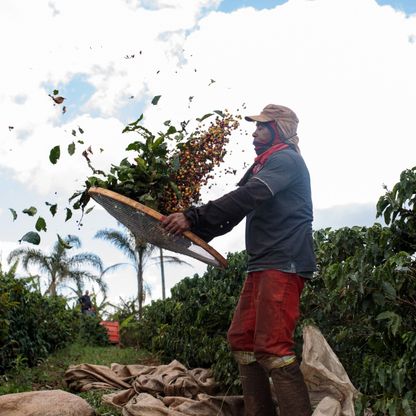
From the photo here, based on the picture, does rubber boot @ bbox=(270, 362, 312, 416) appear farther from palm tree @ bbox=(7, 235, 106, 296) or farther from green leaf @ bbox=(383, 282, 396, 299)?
palm tree @ bbox=(7, 235, 106, 296)

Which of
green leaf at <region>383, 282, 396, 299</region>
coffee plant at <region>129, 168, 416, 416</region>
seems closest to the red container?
coffee plant at <region>129, 168, 416, 416</region>

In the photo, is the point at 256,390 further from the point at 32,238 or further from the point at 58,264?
the point at 58,264

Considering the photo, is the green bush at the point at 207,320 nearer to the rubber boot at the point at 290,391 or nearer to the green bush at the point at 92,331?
the rubber boot at the point at 290,391

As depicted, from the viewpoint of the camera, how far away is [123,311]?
20.7m

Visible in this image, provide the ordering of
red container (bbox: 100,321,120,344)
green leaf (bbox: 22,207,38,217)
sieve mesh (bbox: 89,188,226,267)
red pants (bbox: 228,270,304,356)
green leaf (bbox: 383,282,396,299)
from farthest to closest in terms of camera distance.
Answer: red container (bbox: 100,321,120,344) → green leaf (bbox: 22,207,38,217) → sieve mesh (bbox: 89,188,226,267) → green leaf (bbox: 383,282,396,299) → red pants (bbox: 228,270,304,356)

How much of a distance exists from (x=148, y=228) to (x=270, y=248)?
0.81 metres

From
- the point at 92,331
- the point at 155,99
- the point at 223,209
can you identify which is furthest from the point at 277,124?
the point at 92,331

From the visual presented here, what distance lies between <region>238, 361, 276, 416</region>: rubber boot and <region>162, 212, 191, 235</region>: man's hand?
1016 millimetres

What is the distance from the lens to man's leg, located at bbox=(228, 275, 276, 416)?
13.1ft

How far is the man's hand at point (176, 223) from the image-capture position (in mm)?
3721

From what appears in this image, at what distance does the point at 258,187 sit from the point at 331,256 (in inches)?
62.0

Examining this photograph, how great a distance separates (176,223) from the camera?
372cm

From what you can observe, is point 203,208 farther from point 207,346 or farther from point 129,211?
point 207,346

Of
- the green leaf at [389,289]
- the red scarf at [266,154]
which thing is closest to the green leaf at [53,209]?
the red scarf at [266,154]
